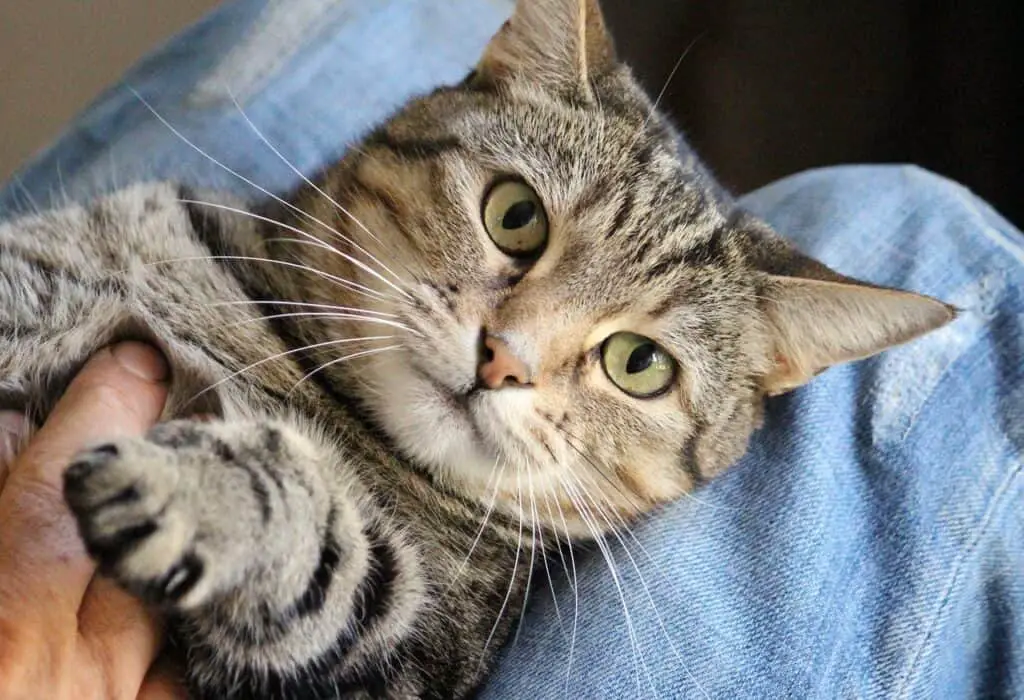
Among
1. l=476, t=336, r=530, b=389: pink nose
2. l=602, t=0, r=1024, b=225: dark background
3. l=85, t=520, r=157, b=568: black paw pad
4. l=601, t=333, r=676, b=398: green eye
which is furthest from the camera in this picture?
l=602, t=0, r=1024, b=225: dark background

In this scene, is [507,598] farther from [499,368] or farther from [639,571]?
[499,368]

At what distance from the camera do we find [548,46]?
3.48ft

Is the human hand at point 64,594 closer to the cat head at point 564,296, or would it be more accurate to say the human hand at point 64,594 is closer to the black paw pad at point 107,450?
the black paw pad at point 107,450

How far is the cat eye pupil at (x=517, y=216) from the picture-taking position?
99 cm

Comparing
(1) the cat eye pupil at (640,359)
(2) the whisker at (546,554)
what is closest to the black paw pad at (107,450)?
(2) the whisker at (546,554)

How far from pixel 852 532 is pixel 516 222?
1.87ft

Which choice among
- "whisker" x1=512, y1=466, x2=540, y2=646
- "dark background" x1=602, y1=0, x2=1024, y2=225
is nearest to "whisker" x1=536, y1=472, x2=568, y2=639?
"whisker" x1=512, y1=466, x2=540, y2=646

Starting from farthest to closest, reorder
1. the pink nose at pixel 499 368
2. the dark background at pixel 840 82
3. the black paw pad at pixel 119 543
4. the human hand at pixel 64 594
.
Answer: the dark background at pixel 840 82, the pink nose at pixel 499 368, the human hand at pixel 64 594, the black paw pad at pixel 119 543

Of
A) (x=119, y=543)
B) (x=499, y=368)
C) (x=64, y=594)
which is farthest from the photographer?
(x=499, y=368)

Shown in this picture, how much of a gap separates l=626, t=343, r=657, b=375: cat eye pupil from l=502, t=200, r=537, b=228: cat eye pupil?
212mm

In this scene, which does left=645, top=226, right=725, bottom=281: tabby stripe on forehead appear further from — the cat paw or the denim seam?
the cat paw

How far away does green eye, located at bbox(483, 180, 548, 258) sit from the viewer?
3.23ft

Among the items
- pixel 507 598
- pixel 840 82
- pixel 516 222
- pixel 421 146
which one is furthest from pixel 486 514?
pixel 840 82

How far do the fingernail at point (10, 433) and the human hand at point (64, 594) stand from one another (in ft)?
0.06
